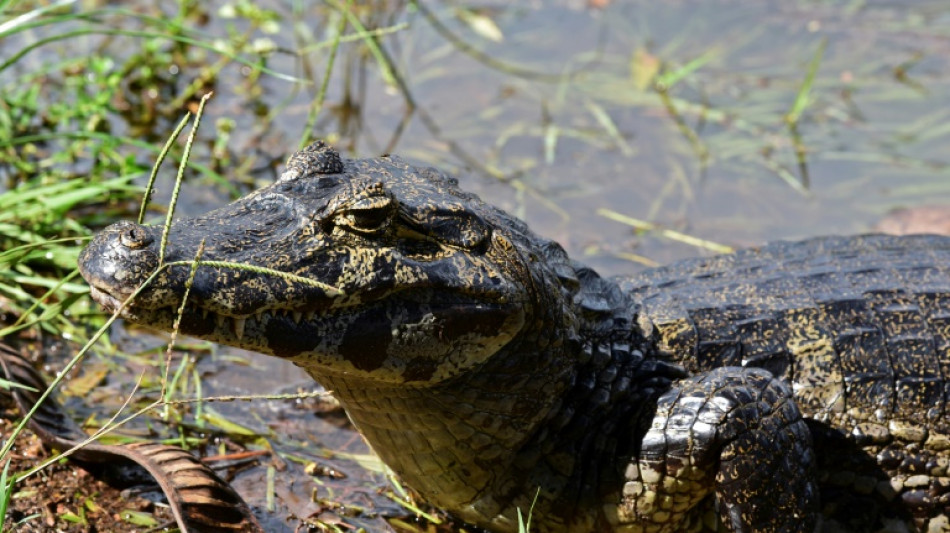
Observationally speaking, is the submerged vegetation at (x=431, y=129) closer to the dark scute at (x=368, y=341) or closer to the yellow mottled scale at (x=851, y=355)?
the dark scute at (x=368, y=341)

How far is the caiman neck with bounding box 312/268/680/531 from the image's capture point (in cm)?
346

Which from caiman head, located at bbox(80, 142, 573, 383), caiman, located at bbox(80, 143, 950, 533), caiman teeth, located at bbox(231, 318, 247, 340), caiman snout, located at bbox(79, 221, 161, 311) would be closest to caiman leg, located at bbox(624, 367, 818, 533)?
caiman, located at bbox(80, 143, 950, 533)

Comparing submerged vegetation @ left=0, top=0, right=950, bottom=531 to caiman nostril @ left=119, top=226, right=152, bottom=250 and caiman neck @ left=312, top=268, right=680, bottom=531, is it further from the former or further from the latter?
caiman nostril @ left=119, top=226, right=152, bottom=250

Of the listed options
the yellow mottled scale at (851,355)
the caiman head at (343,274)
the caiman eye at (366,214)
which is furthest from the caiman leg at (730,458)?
the caiman eye at (366,214)

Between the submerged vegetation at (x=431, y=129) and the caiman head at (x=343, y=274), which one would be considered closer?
the caiman head at (x=343, y=274)

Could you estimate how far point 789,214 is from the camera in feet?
22.4

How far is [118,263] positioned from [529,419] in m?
1.43

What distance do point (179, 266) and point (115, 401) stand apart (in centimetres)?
190

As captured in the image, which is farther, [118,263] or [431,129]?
[431,129]

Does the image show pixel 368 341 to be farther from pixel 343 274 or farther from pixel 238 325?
pixel 238 325

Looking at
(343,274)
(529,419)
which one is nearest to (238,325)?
(343,274)

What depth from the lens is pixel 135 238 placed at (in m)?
2.84

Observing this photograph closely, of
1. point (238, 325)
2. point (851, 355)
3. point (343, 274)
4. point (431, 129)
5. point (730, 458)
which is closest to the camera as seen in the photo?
point (238, 325)

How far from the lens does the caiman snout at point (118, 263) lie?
9.18 ft
